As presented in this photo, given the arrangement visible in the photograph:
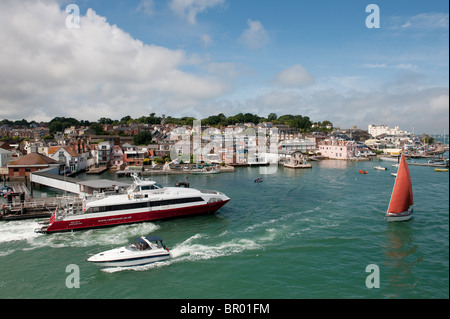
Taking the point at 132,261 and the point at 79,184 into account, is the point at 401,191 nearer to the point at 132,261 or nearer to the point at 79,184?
the point at 132,261

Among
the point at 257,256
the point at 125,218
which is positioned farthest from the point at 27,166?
the point at 257,256

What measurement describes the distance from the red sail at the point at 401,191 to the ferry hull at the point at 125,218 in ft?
48.9

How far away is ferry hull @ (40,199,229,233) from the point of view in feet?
74.5

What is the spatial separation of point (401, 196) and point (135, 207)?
22528 mm

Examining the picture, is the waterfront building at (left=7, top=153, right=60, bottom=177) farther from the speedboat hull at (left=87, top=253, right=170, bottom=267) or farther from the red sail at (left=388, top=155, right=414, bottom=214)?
the red sail at (left=388, top=155, right=414, bottom=214)

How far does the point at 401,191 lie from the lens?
23984 millimetres

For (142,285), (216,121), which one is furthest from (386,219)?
(216,121)

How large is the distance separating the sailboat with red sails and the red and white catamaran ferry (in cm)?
1464

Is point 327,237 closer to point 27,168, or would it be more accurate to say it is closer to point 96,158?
point 27,168

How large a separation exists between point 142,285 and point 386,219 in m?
20.7

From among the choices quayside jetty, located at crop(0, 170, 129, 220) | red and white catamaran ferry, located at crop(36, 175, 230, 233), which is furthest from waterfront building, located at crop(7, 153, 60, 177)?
red and white catamaran ferry, located at crop(36, 175, 230, 233)

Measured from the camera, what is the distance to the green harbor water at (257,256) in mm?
14578

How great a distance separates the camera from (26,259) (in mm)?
18000
